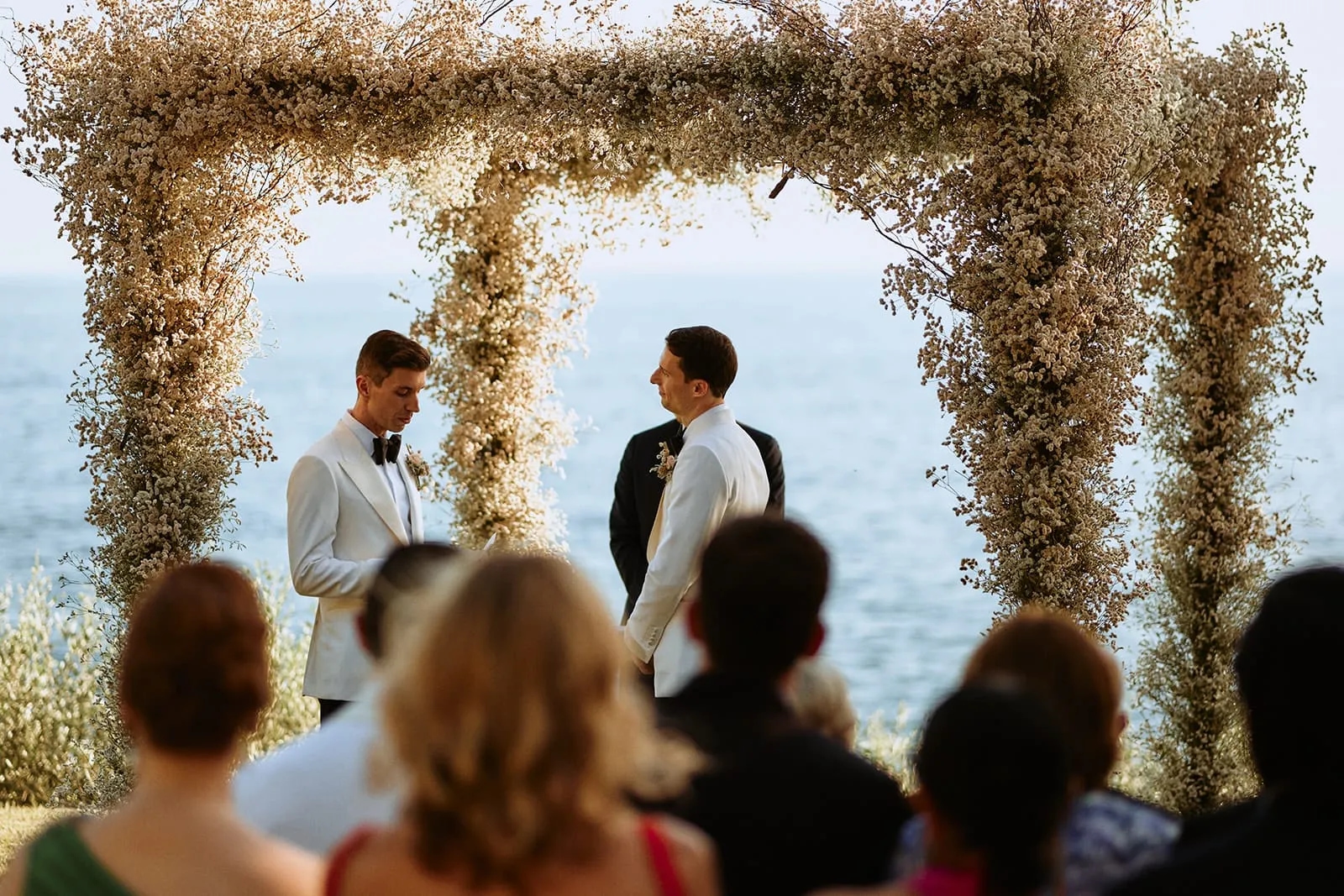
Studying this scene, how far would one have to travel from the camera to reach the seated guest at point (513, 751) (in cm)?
160

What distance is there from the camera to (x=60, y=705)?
8102 millimetres

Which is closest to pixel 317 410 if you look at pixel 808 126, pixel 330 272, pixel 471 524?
pixel 471 524

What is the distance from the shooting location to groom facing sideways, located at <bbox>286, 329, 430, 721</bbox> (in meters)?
4.43

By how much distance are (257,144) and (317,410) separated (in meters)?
39.9

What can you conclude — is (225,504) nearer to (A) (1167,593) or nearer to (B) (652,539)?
(B) (652,539)

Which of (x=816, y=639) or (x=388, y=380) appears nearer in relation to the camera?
(x=816, y=639)

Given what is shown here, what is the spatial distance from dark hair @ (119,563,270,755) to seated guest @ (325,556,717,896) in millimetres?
313

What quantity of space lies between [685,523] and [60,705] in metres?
5.11

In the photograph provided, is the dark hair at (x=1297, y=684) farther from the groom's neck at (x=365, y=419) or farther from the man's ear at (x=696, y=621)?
the groom's neck at (x=365, y=419)

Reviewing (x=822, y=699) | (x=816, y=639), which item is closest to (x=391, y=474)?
(x=822, y=699)

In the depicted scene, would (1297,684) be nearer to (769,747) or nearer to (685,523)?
(769,747)

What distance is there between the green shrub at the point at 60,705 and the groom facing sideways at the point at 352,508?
89.6 inches

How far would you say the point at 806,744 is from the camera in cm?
210

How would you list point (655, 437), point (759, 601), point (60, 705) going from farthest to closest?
point (60, 705), point (655, 437), point (759, 601)
